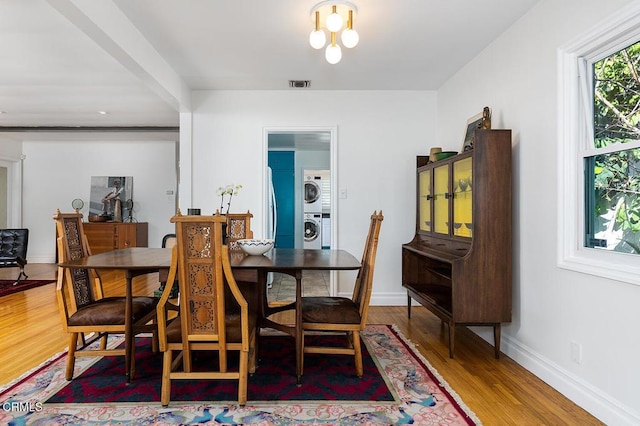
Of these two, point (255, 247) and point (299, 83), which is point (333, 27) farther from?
point (299, 83)

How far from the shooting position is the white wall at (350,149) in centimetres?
446

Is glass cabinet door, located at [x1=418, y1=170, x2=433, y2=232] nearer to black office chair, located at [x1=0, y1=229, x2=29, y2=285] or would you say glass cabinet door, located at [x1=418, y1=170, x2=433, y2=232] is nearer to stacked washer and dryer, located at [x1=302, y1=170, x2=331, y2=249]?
stacked washer and dryer, located at [x1=302, y1=170, x2=331, y2=249]

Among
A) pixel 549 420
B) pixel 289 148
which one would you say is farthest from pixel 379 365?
pixel 289 148

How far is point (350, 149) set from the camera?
4.50 meters

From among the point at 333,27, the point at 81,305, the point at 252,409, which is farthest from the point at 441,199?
the point at 81,305

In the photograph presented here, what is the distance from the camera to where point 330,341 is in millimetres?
3156

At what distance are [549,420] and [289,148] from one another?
21.7ft

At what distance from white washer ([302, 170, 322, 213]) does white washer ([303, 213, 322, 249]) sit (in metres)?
0.11

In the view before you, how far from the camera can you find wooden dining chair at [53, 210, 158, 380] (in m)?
2.33

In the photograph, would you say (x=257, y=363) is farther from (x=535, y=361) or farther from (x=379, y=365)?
(x=535, y=361)

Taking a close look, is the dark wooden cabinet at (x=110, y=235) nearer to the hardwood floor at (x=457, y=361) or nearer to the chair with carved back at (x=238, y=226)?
the hardwood floor at (x=457, y=361)

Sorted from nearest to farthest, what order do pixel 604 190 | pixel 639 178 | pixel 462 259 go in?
pixel 639 178
pixel 604 190
pixel 462 259

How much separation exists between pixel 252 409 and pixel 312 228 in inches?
233

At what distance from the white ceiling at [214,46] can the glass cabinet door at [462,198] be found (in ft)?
3.56
